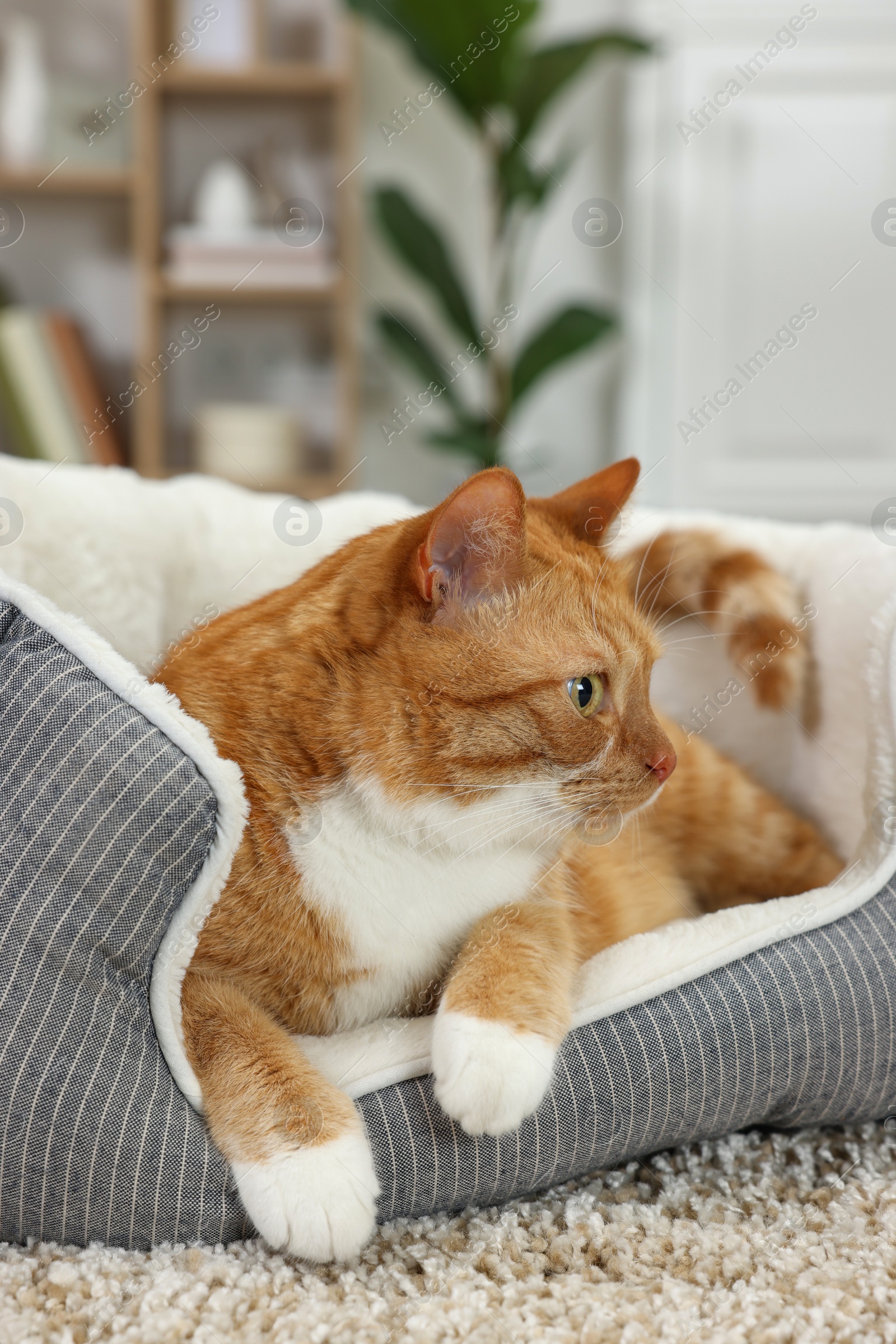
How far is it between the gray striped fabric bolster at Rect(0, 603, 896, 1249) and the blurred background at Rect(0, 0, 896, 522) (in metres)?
2.27

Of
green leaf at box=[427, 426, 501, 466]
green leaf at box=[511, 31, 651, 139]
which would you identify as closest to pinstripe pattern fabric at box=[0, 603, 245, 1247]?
green leaf at box=[427, 426, 501, 466]

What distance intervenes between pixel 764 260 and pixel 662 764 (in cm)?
288

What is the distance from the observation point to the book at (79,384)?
9.86ft

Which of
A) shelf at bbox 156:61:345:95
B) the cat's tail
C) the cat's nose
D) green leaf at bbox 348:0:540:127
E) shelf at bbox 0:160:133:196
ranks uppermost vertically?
green leaf at bbox 348:0:540:127

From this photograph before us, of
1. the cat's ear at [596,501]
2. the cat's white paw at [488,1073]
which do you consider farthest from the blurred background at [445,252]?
the cat's white paw at [488,1073]

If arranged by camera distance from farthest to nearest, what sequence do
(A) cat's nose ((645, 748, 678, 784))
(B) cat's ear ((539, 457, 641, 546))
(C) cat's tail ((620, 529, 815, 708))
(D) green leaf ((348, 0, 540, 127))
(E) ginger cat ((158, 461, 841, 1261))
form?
(D) green leaf ((348, 0, 540, 127)), (C) cat's tail ((620, 529, 815, 708)), (B) cat's ear ((539, 457, 641, 546)), (A) cat's nose ((645, 748, 678, 784)), (E) ginger cat ((158, 461, 841, 1261))

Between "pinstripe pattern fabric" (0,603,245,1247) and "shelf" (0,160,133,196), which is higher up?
"shelf" (0,160,133,196)

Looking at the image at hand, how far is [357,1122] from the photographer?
88 cm

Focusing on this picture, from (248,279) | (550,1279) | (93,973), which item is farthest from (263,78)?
(550,1279)

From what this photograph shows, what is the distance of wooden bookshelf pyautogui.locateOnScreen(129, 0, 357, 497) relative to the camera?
3.08 m

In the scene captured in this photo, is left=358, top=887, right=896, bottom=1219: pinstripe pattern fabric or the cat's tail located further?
the cat's tail

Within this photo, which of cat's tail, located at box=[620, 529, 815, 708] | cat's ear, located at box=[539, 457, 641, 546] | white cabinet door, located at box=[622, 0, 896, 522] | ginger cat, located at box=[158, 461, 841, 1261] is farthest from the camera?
white cabinet door, located at box=[622, 0, 896, 522]

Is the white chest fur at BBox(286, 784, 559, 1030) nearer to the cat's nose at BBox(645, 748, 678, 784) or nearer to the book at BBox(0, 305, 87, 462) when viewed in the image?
the cat's nose at BBox(645, 748, 678, 784)

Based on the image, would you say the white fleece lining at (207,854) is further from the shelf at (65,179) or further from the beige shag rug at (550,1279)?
the shelf at (65,179)
